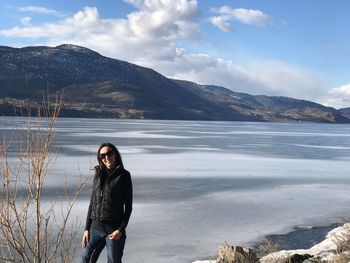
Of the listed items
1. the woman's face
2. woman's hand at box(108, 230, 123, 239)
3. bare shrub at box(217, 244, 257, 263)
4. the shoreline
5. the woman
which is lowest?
the shoreline

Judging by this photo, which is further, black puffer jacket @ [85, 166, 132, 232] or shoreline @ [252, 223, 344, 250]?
shoreline @ [252, 223, 344, 250]

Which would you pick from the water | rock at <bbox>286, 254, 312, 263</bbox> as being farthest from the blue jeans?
rock at <bbox>286, 254, 312, 263</bbox>

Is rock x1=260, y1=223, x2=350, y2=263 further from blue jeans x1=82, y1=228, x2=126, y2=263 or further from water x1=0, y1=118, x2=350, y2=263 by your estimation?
blue jeans x1=82, y1=228, x2=126, y2=263

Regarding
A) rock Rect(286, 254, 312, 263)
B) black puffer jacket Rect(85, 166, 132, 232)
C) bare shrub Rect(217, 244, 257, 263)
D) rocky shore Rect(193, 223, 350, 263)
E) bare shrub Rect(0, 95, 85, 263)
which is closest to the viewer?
bare shrub Rect(0, 95, 85, 263)

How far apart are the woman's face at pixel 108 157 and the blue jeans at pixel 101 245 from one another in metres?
0.66

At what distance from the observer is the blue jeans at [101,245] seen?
14.5ft

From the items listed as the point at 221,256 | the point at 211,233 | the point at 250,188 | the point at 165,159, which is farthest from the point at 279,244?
the point at 165,159

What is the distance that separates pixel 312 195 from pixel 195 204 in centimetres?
414

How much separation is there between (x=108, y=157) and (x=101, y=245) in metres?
0.92

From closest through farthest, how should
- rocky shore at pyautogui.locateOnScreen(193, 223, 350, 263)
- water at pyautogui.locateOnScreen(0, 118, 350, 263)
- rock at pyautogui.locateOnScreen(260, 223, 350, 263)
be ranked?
1. rocky shore at pyautogui.locateOnScreen(193, 223, 350, 263)
2. rock at pyautogui.locateOnScreen(260, 223, 350, 263)
3. water at pyautogui.locateOnScreen(0, 118, 350, 263)

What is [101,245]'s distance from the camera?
15.1 feet

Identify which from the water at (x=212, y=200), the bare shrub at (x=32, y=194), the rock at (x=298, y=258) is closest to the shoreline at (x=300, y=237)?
the water at (x=212, y=200)

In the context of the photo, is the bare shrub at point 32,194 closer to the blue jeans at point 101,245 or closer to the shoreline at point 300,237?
the blue jeans at point 101,245

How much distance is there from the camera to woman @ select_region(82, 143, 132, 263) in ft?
14.3
